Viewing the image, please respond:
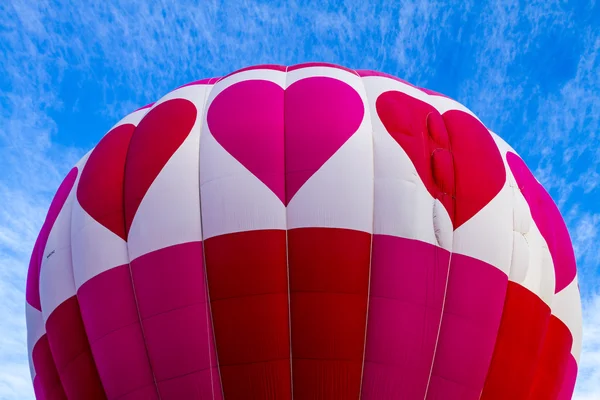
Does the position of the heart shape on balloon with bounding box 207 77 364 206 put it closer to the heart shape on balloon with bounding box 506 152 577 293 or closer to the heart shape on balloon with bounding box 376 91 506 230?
the heart shape on balloon with bounding box 376 91 506 230

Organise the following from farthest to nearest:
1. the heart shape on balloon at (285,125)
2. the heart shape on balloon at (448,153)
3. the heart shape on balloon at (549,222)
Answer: the heart shape on balloon at (549,222) → the heart shape on balloon at (448,153) → the heart shape on balloon at (285,125)

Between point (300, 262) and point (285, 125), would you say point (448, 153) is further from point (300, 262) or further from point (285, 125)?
point (300, 262)

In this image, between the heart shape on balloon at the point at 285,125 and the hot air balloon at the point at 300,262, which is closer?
the hot air balloon at the point at 300,262

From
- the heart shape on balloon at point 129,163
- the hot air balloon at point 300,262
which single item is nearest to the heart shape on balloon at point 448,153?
the hot air balloon at point 300,262

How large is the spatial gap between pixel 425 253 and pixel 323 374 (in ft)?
5.02

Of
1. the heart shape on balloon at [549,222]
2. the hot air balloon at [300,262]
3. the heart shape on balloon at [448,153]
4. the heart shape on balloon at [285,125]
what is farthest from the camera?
the heart shape on balloon at [549,222]

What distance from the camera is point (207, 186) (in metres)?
6.22

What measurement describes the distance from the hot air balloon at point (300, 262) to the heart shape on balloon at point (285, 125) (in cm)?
2

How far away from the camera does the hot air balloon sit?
5.89 m

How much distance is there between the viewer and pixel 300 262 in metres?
5.93

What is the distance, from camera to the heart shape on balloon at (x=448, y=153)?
20.9 feet

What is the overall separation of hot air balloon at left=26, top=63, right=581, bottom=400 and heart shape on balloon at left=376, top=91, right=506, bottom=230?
0.9 inches

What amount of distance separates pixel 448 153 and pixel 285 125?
5.84 ft

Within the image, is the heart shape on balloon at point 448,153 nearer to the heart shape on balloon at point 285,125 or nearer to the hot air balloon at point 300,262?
the hot air balloon at point 300,262
